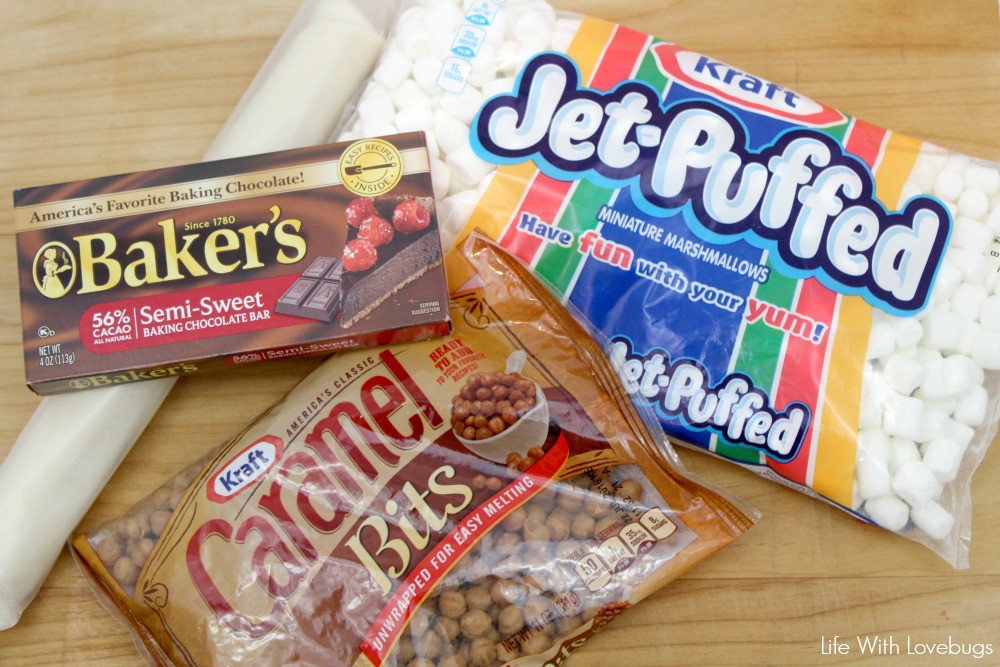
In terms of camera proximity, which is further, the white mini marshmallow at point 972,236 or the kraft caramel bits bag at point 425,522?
the white mini marshmallow at point 972,236

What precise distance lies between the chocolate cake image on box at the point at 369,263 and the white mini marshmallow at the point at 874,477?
60 cm

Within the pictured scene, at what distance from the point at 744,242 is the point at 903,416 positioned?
293mm

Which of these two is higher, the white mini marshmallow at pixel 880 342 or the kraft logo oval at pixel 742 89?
the kraft logo oval at pixel 742 89

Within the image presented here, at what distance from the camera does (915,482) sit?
94 centimetres

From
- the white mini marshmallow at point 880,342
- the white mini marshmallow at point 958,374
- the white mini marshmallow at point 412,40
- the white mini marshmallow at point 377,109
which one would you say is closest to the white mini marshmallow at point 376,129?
the white mini marshmallow at point 377,109

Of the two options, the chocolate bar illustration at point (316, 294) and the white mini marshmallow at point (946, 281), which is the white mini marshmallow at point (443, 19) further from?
the white mini marshmallow at point (946, 281)

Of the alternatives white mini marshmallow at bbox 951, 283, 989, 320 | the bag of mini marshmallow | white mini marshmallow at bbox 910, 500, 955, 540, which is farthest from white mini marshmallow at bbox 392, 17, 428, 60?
white mini marshmallow at bbox 910, 500, 955, 540

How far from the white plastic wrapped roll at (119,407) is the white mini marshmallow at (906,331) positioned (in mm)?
797

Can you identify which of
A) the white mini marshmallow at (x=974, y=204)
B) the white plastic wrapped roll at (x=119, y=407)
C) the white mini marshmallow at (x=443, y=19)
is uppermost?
the white mini marshmallow at (x=974, y=204)

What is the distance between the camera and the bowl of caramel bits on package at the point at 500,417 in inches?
35.0

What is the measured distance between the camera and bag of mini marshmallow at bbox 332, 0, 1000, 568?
3.15ft

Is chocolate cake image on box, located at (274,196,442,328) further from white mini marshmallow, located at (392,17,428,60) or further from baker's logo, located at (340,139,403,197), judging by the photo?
white mini marshmallow, located at (392,17,428,60)

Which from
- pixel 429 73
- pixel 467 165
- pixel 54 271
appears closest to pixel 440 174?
pixel 467 165

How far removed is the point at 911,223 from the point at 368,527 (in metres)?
0.79
